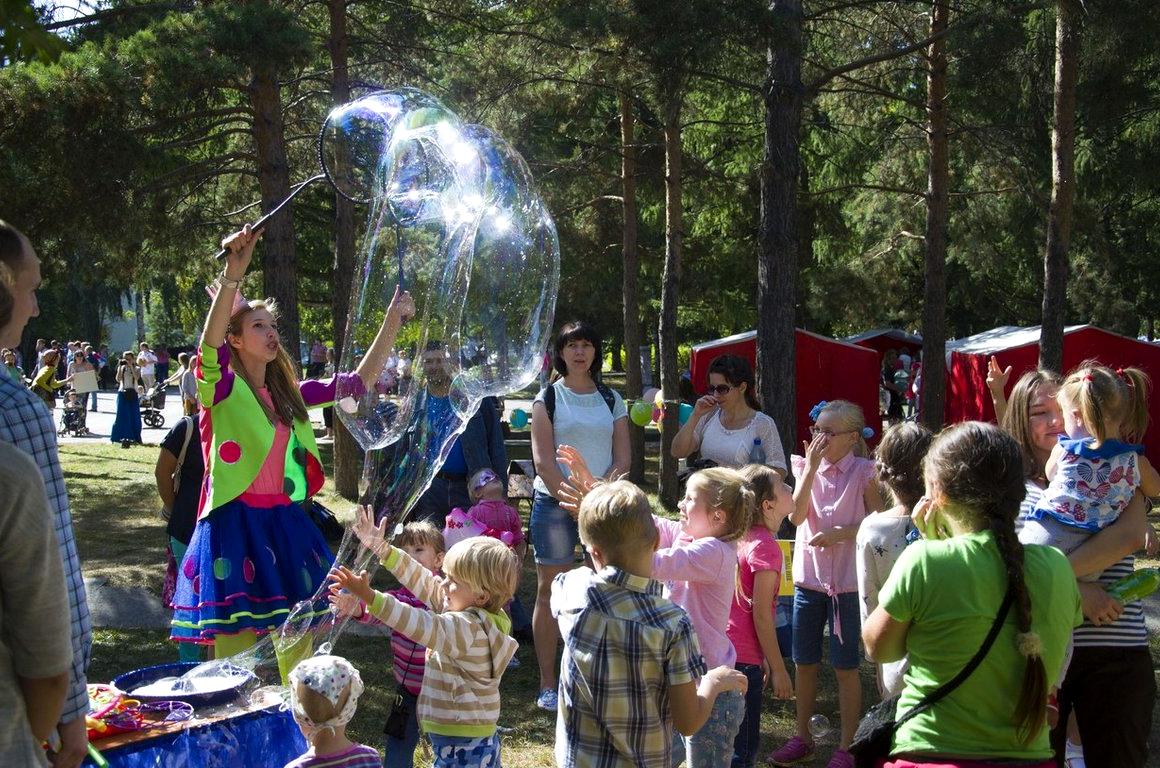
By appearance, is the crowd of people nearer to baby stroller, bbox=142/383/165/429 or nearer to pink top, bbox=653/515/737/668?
pink top, bbox=653/515/737/668

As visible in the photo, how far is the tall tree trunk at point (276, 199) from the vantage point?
11414 mm

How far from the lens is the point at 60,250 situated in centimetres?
1145

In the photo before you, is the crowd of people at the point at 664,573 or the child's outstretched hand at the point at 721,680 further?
the child's outstretched hand at the point at 721,680

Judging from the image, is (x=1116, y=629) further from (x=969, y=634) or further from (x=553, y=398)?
(x=553, y=398)

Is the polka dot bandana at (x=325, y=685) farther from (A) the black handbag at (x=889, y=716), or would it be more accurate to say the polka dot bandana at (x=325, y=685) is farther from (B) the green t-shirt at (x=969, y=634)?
(B) the green t-shirt at (x=969, y=634)

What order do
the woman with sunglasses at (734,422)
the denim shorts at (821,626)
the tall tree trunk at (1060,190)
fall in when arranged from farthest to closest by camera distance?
the tall tree trunk at (1060,190) → the woman with sunglasses at (734,422) → the denim shorts at (821,626)

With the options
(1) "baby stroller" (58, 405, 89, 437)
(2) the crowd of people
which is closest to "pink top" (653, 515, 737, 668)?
(2) the crowd of people

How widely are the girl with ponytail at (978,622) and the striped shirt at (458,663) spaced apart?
1.27m

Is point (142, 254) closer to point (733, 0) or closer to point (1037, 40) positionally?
point (733, 0)

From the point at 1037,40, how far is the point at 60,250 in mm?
11543

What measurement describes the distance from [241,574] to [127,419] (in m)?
18.1

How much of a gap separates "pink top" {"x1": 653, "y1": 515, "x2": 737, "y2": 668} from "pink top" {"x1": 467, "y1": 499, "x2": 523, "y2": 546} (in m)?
2.42

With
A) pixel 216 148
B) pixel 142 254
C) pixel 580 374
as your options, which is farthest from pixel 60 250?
pixel 580 374

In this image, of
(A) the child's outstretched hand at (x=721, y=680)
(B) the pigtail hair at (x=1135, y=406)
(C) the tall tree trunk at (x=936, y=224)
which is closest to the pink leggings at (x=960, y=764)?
(A) the child's outstretched hand at (x=721, y=680)
